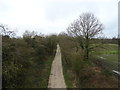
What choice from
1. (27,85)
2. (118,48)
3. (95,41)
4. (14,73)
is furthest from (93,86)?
(118,48)

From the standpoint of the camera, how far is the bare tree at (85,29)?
22.6 metres

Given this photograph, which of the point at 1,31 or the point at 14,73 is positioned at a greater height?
the point at 1,31

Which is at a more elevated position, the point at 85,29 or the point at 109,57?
the point at 85,29

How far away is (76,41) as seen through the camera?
23859mm

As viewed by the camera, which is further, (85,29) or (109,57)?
(109,57)

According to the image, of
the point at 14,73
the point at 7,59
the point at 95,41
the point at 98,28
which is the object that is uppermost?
the point at 98,28

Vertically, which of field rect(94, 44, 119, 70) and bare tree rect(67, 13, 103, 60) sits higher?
bare tree rect(67, 13, 103, 60)

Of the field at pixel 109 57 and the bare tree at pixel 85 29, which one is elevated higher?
the bare tree at pixel 85 29

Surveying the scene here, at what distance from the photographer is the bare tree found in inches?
890

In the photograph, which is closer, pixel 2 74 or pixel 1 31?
pixel 2 74

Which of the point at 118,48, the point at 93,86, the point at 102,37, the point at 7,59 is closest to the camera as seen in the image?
the point at 7,59

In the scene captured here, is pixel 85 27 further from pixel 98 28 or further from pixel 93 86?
pixel 93 86

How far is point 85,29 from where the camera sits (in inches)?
922

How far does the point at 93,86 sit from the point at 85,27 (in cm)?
1389
